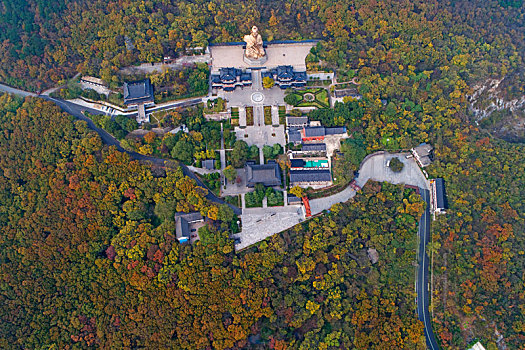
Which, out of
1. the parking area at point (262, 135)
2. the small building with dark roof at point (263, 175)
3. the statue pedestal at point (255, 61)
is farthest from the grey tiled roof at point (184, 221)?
the statue pedestal at point (255, 61)

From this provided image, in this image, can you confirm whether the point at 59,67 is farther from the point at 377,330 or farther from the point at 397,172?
the point at 377,330

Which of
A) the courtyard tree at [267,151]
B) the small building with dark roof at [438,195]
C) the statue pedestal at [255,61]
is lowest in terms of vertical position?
the small building with dark roof at [438,195]

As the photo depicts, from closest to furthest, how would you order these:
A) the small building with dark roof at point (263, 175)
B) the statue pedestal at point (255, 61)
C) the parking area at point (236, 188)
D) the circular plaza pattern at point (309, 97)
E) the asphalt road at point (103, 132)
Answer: the small building with dark roof at point (263, 175) → the asphalt road at point (103, 132) → the parking area at point (236, 188) → the circular plaza pattern at point (309, 97) → the statue pedestal at point (255, 61)

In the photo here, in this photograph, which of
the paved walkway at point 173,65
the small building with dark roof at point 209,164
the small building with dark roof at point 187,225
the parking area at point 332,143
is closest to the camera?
the small building with dark roof at point 187,225

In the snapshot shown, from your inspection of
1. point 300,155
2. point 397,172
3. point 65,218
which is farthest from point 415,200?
point 65,218

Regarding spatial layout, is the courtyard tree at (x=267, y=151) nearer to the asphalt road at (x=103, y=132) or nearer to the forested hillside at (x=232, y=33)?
the asphalt road at (x=103, y=132)

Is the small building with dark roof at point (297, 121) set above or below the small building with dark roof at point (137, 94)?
below

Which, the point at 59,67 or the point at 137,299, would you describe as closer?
the point at 137,299

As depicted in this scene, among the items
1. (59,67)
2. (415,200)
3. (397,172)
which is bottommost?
(415,200)
